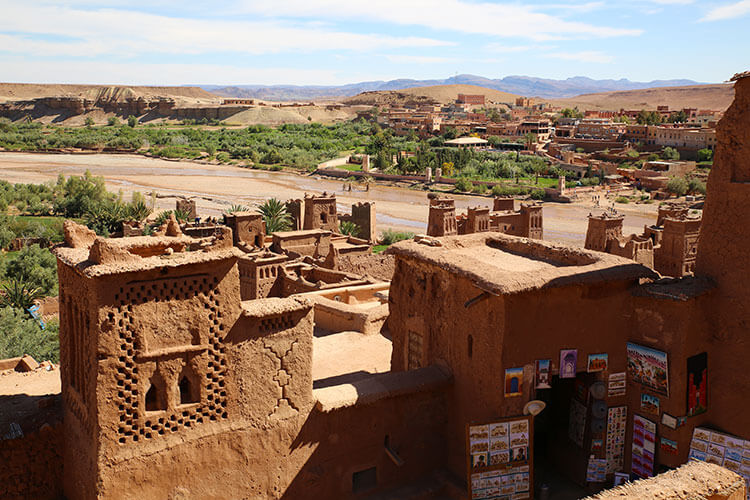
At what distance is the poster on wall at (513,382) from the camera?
9352mm

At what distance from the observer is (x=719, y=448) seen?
378 inches

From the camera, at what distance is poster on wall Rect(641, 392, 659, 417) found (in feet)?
32.1

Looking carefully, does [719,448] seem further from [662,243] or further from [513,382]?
[662,243]

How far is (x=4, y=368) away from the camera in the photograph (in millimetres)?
14148

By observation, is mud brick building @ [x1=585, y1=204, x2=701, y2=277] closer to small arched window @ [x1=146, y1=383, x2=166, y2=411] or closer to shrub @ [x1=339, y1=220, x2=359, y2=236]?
shrub @ [x1=339, y1=220, x2=359, y2=236]

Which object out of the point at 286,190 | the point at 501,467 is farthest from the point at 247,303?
the point at 286,190

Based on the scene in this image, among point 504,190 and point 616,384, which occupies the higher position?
point 616,384

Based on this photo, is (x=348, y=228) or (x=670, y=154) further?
(x=670, y=154)

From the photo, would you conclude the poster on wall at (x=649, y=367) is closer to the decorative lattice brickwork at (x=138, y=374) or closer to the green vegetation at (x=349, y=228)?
the decorative lattice brickwork at (x=138, y=374)

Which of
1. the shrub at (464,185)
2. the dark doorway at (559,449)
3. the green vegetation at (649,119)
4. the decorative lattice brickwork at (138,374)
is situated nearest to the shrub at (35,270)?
the decorative lattice brickwork at (138,374)

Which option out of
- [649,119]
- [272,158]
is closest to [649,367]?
[272,158]

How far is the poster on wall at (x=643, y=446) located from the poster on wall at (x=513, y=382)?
2.03m

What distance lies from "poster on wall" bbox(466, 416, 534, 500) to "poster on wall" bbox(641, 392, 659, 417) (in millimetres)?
1804

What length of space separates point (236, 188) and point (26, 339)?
46667 millimetres
